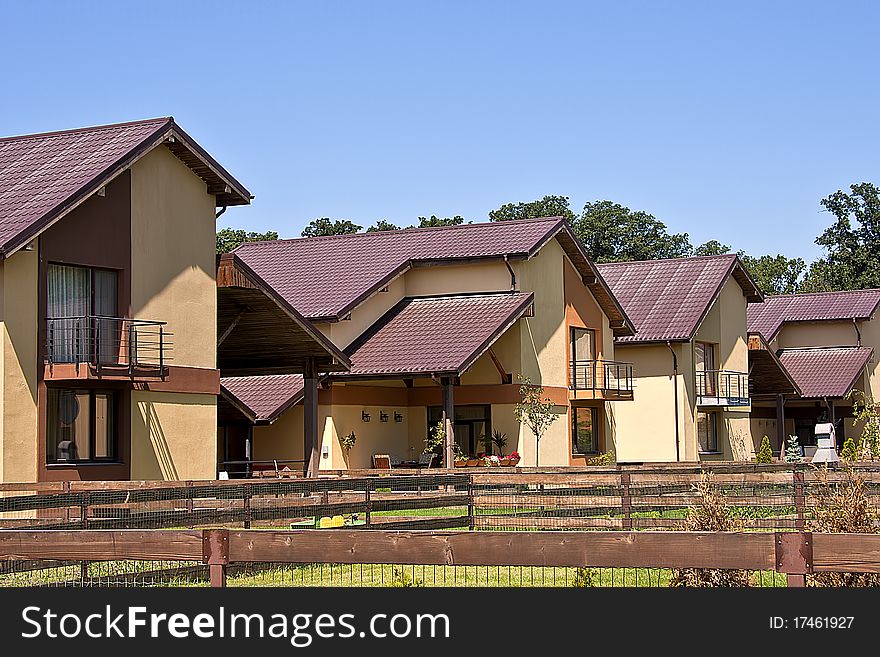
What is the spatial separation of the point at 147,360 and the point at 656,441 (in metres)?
22.7

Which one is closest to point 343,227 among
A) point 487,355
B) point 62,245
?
point 487,355

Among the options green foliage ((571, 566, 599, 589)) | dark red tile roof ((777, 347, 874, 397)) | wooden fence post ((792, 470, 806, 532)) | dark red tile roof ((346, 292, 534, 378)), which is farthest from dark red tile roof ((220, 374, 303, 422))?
green foliage ((571, 566, 599, 589))

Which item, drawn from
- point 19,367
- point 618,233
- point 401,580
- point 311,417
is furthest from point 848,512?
point 618,233

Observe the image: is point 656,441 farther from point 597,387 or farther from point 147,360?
point 147,360

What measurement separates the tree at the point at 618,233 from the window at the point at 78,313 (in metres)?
73.7

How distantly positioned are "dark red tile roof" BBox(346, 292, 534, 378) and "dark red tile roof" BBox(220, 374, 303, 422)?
172 centimetres

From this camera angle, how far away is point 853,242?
86750 millimetres

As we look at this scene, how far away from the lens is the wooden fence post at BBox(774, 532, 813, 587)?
6609mm

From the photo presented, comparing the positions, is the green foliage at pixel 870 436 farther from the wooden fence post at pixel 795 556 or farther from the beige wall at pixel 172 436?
the wooden fence post at pixel 795 556

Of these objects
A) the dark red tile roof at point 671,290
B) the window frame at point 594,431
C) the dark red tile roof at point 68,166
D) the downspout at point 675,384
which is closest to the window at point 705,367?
the downspout at point 675,384

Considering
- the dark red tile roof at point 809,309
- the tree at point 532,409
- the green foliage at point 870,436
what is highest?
the dark red tile roof at point 809,309

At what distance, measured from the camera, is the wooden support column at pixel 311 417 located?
28.9 metres

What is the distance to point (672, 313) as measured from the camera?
4400 centimetres

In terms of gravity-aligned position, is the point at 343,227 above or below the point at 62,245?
above
